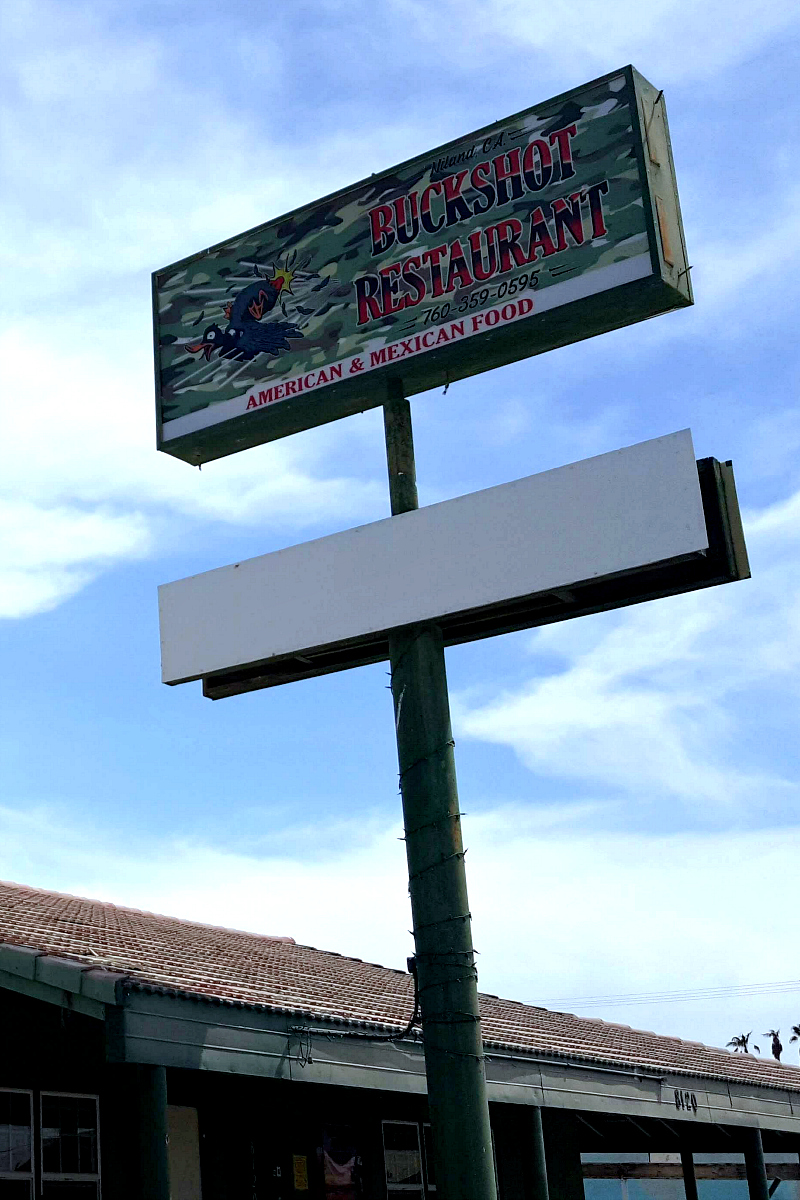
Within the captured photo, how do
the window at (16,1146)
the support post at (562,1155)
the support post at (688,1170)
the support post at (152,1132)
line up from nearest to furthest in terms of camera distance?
the support post at (152,1132) → the window at (16,1146) → the support post at (562,1155) → the support post at (688,1170)

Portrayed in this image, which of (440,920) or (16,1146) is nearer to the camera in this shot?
(440,920)

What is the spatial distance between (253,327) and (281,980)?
587cm

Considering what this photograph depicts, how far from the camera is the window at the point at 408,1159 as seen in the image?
1495 cm

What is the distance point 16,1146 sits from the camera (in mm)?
11484

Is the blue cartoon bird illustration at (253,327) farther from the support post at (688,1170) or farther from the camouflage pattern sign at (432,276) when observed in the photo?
the support post at (688,1170)

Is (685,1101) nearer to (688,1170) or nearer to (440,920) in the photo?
(688,1170)

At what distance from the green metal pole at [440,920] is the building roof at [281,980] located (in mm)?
763

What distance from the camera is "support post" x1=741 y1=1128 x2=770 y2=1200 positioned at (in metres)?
17.5

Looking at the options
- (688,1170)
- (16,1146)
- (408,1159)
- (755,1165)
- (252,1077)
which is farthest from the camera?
(688,1170)

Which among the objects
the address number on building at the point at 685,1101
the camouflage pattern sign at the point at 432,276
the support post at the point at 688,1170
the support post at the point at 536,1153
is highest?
the camouflage pattern sign at the point at 432,276

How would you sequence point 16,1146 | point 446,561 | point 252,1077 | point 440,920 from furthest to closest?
1. point 252,1077
2. point 446,561
3. point 16,1146
4. point 440,920

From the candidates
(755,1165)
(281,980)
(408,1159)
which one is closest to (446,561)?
(281,980)

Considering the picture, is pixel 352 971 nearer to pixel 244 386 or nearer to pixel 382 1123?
pixel 382 1123

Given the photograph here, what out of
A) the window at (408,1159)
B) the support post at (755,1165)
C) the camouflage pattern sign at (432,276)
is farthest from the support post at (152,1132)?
the support post at (755,1165)
